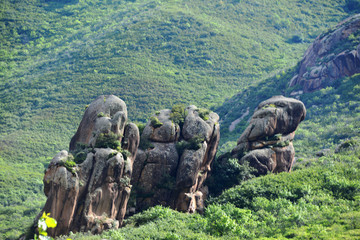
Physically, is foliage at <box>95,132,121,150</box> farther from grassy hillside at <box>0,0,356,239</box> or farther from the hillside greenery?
grassy hillside at <box>0,0,356,239</box>

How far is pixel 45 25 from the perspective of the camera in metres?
194

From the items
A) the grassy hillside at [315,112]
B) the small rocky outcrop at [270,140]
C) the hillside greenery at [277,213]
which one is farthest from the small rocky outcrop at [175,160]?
the grassy hillside at [315,112]

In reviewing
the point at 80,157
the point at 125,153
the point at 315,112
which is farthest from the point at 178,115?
the point at 315,112

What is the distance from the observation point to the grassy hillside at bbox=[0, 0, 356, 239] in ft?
375

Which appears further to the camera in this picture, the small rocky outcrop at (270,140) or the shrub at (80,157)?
the small rocky outcrop at (270,140)

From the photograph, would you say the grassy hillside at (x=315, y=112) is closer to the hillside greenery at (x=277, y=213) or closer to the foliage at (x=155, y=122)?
the hillside greenery at (x=277, y=213)

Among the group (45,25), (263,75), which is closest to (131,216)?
(263,75)

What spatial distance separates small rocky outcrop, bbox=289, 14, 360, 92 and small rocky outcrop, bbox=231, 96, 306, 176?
166ft

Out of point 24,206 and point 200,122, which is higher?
point 200,122

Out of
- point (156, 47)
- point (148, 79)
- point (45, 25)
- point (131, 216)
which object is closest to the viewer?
point (131, 216)

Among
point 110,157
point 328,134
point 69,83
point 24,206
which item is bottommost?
point 24,206

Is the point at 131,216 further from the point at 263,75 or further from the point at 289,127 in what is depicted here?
the point at 263,75

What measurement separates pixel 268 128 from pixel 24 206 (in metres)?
50.9

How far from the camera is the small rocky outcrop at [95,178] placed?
162ft
